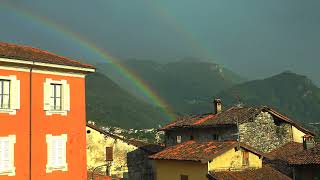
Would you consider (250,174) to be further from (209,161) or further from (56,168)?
(56,168)

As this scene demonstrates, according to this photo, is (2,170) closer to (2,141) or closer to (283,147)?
(2,141)

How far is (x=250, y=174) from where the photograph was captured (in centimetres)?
3103

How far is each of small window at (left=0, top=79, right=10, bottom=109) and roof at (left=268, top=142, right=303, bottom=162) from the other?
1013 inches

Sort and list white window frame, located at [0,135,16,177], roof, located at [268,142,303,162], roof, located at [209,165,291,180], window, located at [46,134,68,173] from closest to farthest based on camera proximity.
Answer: white window frame, located at [0,135,16,177]
window, located at [46,134,68,173]
roof, located at [209,165,291,180]
roof, located at [268,142,303,162]

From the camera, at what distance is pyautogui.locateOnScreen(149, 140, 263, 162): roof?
30.6 meters

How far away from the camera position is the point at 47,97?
26.1 metres

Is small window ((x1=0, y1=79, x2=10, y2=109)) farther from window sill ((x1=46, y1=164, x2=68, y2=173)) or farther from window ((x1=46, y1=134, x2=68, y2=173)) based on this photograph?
window sill ((x1=46, y1=164, x2=68, y2=173))

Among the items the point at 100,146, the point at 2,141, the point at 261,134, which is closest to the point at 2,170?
the point at 2,141

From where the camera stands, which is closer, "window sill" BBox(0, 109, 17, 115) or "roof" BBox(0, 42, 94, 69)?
"window sill" BBox(0, 109, 17, 115)

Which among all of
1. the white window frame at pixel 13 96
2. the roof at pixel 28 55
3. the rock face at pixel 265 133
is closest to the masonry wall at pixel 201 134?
the rock face at pixel 265 133

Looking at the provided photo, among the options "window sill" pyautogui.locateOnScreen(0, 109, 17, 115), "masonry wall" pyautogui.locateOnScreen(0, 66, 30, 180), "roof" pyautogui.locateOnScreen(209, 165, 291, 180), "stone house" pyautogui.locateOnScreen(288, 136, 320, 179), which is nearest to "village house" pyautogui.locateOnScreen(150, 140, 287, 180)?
"roof" pyautogui.locateOnScreen(209, 165, 291, 180)

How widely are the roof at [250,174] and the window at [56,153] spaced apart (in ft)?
33.6

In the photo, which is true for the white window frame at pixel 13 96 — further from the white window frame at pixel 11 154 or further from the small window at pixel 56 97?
the small window at pixel 56 97

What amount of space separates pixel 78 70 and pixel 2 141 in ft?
21.7
